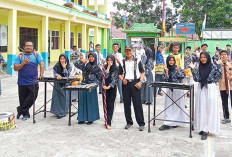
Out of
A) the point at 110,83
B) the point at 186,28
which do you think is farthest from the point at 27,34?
the point at 110,83

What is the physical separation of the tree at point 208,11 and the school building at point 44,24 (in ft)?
27.1

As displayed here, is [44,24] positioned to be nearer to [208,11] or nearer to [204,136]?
[204,136]

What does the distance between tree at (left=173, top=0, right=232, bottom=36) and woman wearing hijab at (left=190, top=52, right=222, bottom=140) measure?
23.7 meters

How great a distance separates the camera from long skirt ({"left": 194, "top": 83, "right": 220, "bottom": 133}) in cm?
531

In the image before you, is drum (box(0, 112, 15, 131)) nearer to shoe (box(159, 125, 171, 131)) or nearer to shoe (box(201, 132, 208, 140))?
shoe (box(159, 125, 171, 131))

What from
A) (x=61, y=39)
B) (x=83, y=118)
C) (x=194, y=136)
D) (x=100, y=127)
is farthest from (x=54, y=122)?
(x=61, y=39)

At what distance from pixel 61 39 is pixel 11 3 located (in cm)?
1032

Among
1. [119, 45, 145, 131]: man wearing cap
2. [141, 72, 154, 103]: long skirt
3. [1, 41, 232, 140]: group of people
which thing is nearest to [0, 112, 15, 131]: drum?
[1, 41, 232, 140]: group of people

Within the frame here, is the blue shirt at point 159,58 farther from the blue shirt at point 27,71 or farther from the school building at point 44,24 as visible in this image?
the school building at point 44,24

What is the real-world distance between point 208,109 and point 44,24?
13.3 m

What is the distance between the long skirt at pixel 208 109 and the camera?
5.31 m

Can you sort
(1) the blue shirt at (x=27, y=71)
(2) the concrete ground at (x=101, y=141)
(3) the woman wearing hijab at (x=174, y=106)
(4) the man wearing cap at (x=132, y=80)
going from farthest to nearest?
(1) the blue shirt at (x=27, y=71) < (3) the woman wearing hijab at (x=174, y=106) < (4) the man wearing cap at (x=132, y=80) < (2) the concrete ground at (x=101, y=141)

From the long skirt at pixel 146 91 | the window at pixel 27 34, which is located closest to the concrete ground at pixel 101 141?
the long skirt at pixel 146 91

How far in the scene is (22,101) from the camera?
21.2ft
